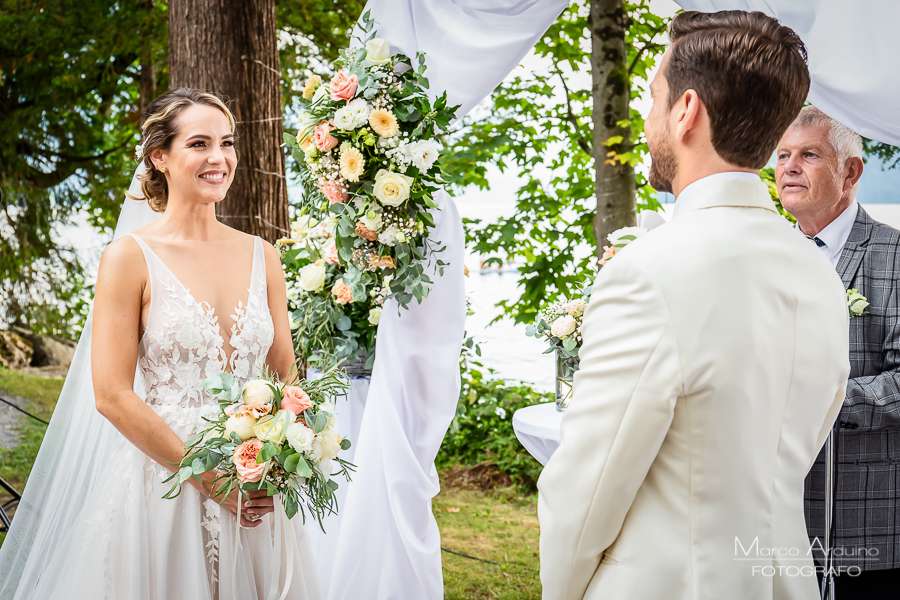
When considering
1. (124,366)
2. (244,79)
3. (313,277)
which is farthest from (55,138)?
(124,366)

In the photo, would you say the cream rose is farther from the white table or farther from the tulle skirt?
the white table

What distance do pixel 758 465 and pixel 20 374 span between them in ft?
25.0

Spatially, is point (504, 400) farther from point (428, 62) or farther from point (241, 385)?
point (241, 385)

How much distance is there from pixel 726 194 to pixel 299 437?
1.20 metres

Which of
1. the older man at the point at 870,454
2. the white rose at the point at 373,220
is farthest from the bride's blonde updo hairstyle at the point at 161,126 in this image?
the older man at the point at 870,454

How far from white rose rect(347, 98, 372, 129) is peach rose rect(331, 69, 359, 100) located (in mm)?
49

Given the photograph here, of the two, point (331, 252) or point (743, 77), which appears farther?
point (331, 252)

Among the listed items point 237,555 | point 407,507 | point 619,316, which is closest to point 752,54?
point 619,316

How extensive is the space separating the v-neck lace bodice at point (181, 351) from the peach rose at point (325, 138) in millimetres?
976

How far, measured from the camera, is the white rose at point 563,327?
2.94 m

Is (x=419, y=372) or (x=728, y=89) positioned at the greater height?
(x=728, y=89)

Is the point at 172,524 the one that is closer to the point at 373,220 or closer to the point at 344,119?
the point at 373,220

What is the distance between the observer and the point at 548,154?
622 cm

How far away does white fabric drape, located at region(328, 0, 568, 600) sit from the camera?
2.82m
